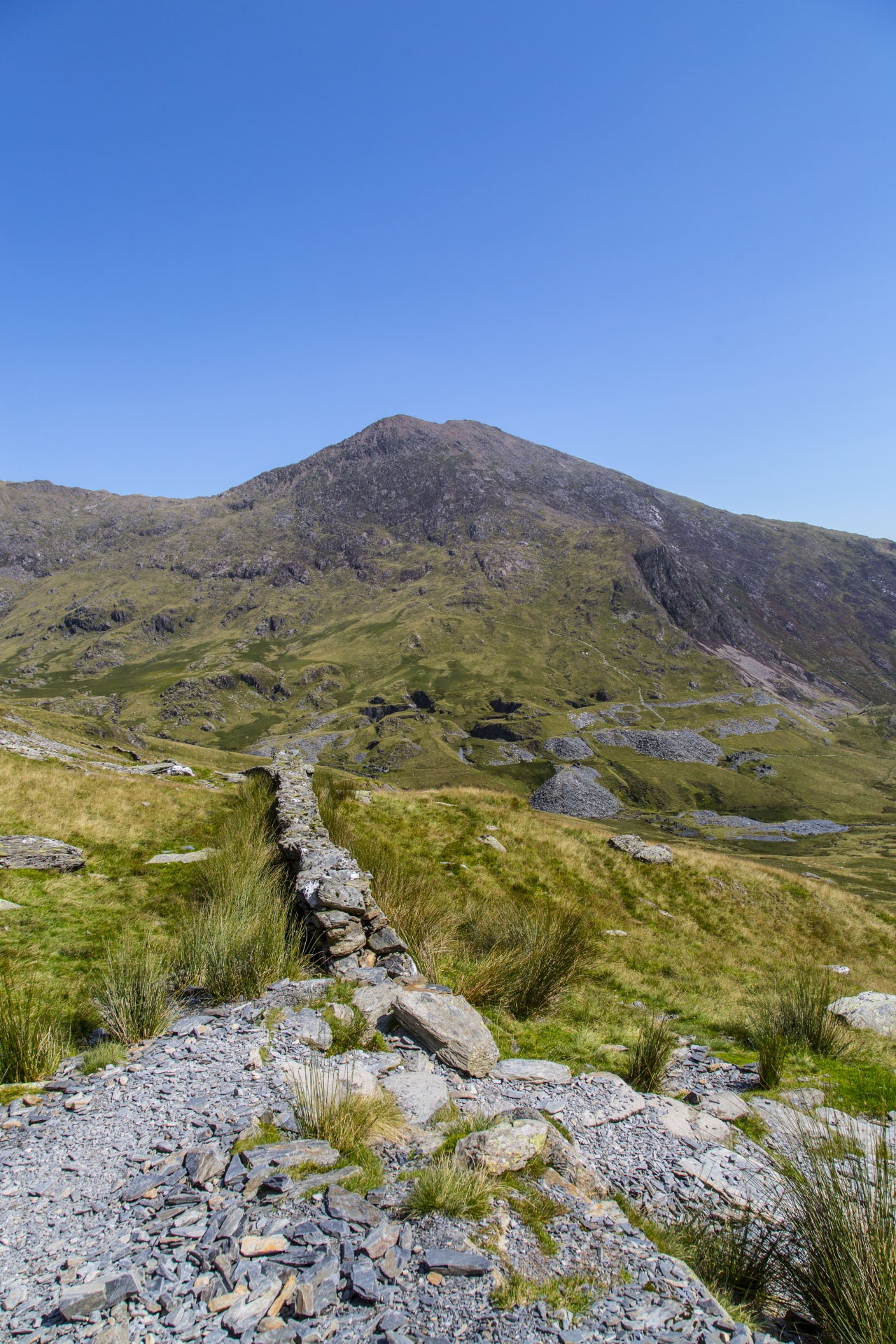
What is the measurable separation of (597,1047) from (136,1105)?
21.0 feet

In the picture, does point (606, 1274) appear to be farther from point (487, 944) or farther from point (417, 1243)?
point (487, 944)

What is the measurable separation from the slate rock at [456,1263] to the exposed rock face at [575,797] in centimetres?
17052

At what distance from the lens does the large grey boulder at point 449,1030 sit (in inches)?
275

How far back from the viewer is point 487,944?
11.6 meters

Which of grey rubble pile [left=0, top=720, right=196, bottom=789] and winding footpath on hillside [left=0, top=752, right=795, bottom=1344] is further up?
winding footpath on hillside [left=0, top=752, right=795, bottom=1344]

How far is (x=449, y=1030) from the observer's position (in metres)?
7.30

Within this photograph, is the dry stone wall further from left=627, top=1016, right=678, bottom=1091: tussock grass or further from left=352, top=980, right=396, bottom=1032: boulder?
left=627, top=1016, right=678, bottom=1091: tussock grass

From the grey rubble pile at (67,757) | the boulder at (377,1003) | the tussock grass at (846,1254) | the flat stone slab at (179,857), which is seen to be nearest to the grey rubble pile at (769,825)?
the grey rubble pile at (67,757)

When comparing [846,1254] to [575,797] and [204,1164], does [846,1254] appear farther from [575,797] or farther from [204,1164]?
[575,797]

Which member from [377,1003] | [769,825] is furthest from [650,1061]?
[769,825]

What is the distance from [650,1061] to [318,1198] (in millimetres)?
5138

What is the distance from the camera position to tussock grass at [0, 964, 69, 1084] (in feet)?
20.4

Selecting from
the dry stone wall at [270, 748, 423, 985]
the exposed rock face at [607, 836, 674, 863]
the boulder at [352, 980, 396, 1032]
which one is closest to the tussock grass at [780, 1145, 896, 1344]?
the boulder at [352, 980, 396, 1032]

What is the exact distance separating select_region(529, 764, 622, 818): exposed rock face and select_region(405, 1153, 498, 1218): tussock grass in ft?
558
